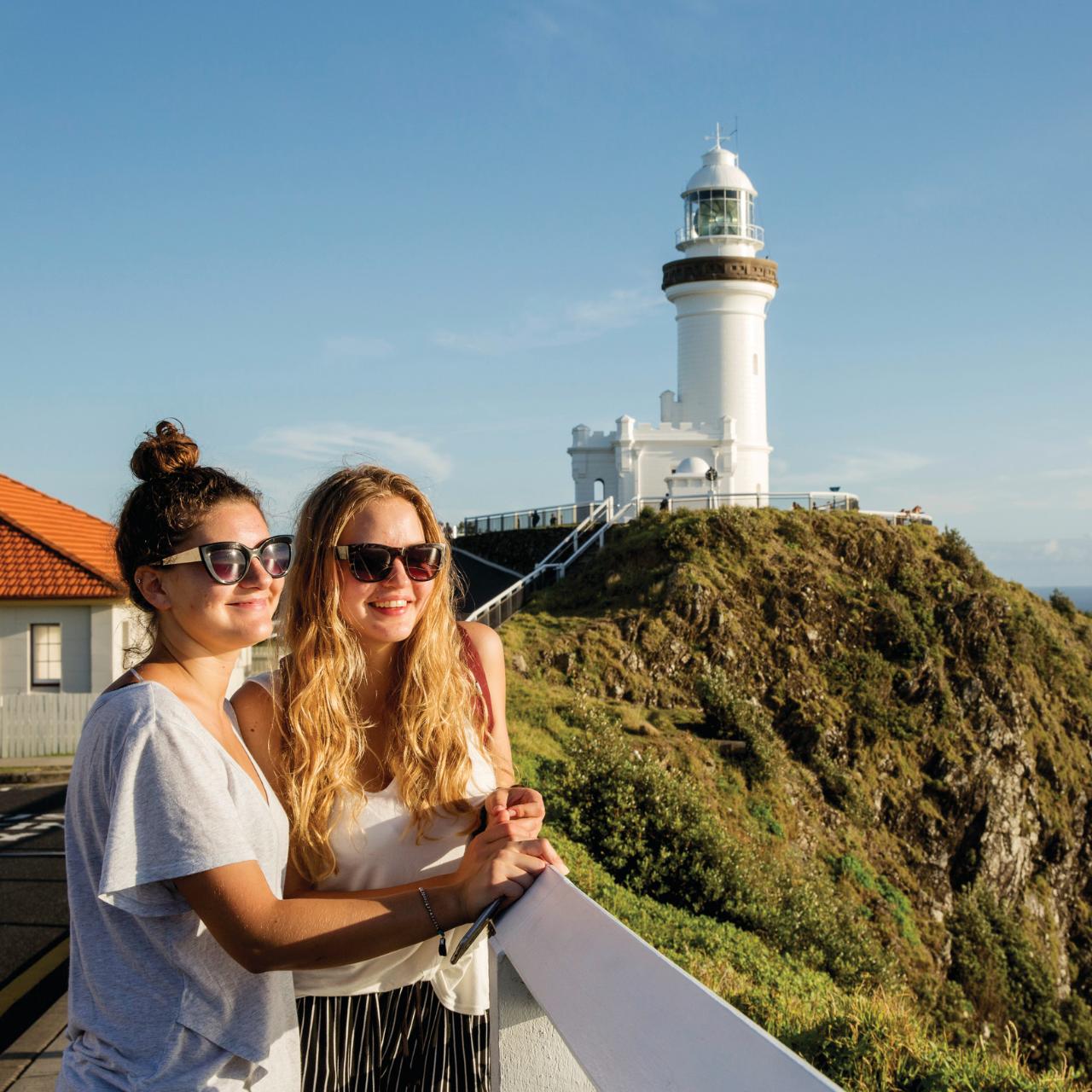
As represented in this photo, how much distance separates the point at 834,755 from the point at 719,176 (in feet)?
71.3

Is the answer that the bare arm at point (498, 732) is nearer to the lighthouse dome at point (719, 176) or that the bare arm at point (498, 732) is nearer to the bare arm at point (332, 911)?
the bare arm at point (332, 911)

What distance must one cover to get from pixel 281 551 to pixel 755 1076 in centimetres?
139

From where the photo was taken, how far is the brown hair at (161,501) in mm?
2037

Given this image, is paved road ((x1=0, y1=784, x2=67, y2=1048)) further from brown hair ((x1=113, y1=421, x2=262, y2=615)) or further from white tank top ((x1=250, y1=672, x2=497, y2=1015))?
brown hair ((x1=113, y1=421, x2=262, y2=615))

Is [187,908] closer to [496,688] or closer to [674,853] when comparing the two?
[496,688]

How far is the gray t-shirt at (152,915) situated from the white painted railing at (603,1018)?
16.9 inches

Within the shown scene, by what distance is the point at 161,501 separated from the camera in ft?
6.74

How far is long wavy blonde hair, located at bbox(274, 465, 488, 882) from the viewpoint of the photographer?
2188mm

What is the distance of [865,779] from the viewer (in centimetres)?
2273

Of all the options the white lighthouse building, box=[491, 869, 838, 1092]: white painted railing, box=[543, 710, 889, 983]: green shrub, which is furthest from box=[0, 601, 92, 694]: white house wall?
the white lighthouse building

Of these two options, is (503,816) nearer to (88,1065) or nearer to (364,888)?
(364,888)

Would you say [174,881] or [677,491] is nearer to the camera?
[174,881]

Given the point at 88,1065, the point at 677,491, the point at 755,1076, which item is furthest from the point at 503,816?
the point at 677,491

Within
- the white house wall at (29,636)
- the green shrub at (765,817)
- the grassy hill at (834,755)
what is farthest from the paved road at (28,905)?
the green shrub at (765,817)
